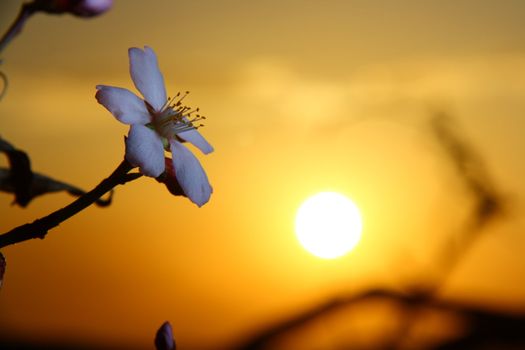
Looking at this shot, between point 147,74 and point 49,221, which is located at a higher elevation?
point 147,74

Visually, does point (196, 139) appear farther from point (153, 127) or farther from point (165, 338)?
point (165, 338)

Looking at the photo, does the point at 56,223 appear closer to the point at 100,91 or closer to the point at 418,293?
the point at 100,91

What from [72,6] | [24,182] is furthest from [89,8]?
[24,182]

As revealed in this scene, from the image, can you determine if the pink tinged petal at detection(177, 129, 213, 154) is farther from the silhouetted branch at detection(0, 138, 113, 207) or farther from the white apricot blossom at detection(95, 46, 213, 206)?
the silhouetted branch at detection(0, 138, 113, 207)

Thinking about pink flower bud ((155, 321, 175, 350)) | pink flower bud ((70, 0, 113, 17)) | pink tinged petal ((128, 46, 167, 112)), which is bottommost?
pink flower bud ((155, 321, 175, 350))

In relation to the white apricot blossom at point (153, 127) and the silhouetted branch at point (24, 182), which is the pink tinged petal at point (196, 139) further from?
the silhouetted branch at point (24, 182)

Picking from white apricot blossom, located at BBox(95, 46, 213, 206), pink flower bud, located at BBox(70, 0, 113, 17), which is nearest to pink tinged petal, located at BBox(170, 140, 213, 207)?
white apricot blossom, located at BBox(95, 46, 213, 206)
